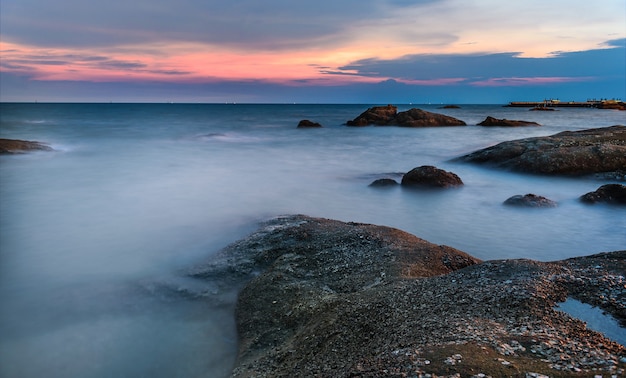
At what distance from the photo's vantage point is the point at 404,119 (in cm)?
5003

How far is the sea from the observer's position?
6625mm

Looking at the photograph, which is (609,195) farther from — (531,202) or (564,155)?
(564,155)

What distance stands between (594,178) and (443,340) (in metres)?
16.9

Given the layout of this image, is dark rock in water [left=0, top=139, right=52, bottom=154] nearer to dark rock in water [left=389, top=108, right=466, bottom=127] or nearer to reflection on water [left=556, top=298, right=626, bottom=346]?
Result: reflection on water [left=556, top=298, right=626, bottom=346]

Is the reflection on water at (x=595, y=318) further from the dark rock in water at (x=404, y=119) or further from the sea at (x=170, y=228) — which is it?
the dark rock in water at (x=404, y=119)

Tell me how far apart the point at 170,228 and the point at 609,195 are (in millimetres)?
13603

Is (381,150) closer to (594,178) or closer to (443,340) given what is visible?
(594,178)

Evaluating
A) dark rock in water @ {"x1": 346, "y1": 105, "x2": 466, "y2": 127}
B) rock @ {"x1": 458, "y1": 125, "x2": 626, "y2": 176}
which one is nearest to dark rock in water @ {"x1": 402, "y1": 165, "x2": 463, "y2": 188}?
rock @ {"x1": 458, "y1": 125, "x2": 626, "y2": 176}

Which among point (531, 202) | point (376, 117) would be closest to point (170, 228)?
point (531, 202)

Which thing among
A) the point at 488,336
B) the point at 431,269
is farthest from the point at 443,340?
the point at 431,269

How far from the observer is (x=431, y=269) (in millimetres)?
7312

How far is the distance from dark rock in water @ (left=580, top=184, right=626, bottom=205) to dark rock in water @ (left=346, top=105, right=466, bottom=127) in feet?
114

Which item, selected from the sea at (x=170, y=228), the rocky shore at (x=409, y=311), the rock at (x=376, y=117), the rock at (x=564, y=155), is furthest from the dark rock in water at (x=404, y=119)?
the rocky shore at (x=409, y=311)

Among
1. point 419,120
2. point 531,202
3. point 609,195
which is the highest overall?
point 419,120
